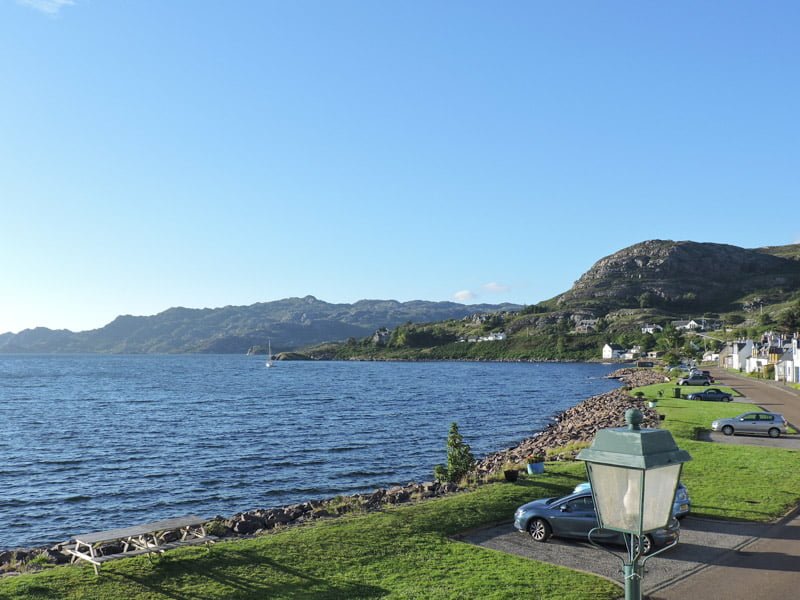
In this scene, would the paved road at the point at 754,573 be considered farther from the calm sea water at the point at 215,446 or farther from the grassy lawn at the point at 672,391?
the grassy lawn at the point at 672,391

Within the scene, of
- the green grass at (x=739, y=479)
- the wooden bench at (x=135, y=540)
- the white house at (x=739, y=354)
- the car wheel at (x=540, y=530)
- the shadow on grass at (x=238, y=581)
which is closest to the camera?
the shadow on grass at (x=238, y=581)

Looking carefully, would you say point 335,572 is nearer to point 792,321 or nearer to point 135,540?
point 135,540

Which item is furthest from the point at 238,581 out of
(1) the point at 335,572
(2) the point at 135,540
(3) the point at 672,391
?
(3) the point at 672,391

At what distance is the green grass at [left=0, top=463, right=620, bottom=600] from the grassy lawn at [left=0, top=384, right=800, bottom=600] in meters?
0.03

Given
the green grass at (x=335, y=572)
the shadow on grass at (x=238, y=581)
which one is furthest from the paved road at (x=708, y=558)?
the shadow on grass at (x=238, y=581)

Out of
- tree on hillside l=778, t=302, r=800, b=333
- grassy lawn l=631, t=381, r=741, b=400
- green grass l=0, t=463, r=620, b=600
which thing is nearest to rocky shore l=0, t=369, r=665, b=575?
green grass l=0, t=463, r=620, b=600

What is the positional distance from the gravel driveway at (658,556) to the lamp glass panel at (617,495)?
34.3 feet

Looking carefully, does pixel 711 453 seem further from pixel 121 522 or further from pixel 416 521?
pixel 121 522

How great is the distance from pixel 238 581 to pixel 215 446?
37192 millimetres

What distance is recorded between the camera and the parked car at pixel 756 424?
142ft

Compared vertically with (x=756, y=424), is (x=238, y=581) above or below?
below

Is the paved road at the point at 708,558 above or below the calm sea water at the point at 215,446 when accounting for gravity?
above

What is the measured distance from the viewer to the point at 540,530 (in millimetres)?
21203

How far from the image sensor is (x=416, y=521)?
22.8m
